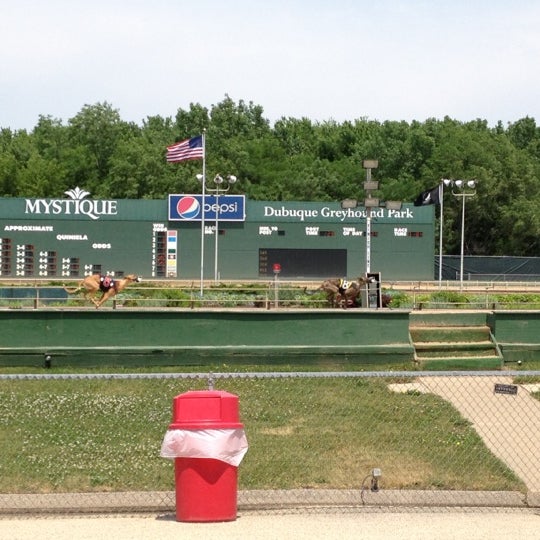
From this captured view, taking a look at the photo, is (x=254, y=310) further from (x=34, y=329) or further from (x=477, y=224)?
(x=477, y=224)

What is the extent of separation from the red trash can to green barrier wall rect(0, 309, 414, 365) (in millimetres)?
11739

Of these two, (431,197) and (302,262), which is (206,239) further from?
(431,197)

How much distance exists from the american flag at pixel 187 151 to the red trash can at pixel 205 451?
113 ft

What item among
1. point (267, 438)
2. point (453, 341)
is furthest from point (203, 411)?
point (453, 341)

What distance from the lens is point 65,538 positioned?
30.8 ft

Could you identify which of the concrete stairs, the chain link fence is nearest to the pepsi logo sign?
the concrete stairs

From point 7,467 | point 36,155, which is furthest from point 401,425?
point 36,155

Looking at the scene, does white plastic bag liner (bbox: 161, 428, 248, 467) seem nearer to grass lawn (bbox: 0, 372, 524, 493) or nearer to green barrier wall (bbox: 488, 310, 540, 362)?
grass lawn (bbox: 0, 372, 524, 493)

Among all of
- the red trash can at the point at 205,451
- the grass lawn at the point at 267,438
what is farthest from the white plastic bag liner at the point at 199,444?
the grass lawn at the point at 267,438

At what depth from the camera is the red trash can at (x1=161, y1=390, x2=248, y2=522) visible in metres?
9.48

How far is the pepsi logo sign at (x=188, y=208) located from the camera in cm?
5025

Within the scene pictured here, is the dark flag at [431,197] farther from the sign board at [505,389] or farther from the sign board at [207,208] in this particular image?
the sign board at [505,389]

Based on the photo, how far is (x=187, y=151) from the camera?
145 ft

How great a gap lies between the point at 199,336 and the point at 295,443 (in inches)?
334
